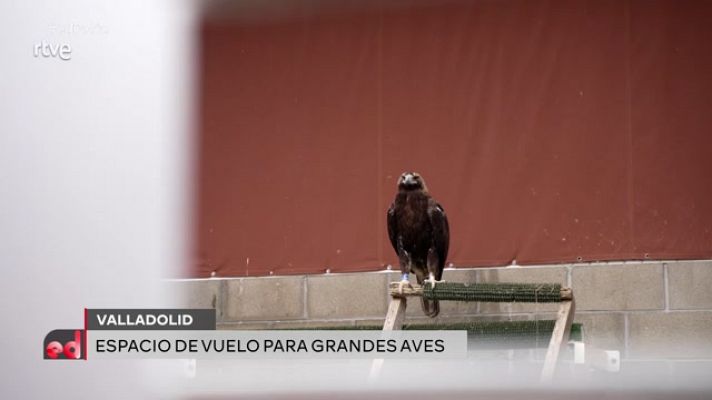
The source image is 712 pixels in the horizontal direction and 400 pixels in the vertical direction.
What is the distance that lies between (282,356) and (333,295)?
1.81 metres

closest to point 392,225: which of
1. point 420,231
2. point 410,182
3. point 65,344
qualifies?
point 420,231

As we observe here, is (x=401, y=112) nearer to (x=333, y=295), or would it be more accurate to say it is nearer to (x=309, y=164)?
(x=309, y=164)

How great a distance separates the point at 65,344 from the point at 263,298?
210 cm

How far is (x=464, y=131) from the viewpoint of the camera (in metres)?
4.74

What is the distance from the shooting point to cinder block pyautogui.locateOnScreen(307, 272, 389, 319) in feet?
15.8

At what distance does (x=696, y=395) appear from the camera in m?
3.46

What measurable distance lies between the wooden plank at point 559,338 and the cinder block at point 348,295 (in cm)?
147

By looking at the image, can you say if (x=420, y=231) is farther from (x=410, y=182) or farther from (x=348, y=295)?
(x=348, y=295)

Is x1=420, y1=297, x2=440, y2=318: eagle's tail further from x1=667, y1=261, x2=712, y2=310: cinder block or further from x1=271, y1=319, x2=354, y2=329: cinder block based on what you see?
x1=667, y1=261, x2=712, y2=310: cinder block

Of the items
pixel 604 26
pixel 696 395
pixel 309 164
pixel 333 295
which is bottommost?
pixel 696 395

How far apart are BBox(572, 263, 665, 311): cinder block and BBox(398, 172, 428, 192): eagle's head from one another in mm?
800

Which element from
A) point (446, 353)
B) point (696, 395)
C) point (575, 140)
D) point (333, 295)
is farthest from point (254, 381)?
point (575, 140)
